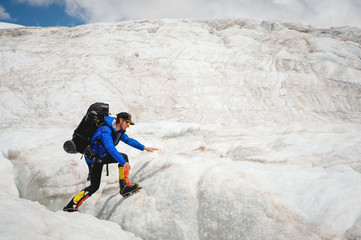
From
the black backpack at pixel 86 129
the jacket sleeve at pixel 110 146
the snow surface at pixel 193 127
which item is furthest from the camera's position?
the black backpack at pixel 86 129

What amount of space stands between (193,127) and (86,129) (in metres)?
4.50

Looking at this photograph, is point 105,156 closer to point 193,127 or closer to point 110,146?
point 110,146

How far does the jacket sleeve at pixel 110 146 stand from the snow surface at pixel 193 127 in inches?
36.0

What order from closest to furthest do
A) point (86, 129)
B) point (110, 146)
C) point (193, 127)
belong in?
point (110, 146)
point (86, 129)
point (193, 127)

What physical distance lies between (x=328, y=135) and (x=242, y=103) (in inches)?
523

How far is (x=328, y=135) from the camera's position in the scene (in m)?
6.79

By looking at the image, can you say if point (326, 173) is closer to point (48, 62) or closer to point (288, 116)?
point (288, 116)

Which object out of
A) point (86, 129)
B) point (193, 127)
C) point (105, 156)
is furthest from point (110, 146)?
point (193, 127)

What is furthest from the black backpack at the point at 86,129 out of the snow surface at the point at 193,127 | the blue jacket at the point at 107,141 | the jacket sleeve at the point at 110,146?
the snow surface at the point at 193,127

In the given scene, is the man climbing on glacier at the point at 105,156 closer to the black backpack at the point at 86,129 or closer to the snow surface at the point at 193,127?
the black backpack at the point at 86,129

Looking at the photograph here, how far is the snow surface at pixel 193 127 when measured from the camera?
408 cm

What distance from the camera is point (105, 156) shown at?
5.73 metres

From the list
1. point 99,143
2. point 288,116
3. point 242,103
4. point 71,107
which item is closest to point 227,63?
point 242,103

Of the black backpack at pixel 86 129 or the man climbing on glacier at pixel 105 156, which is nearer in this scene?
the man climbing on glacier at pixel 105 156
